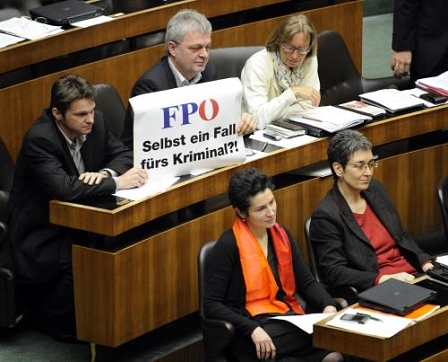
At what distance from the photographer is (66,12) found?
593cm

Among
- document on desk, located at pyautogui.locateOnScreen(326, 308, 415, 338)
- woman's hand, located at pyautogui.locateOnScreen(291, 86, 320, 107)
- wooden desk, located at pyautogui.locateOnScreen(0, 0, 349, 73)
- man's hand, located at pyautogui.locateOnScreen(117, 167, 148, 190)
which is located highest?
wooden desk, located at pyautogui.locateOnScreen(0, 0, 349, 73)

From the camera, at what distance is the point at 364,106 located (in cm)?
547

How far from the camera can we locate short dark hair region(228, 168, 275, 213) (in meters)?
4.39

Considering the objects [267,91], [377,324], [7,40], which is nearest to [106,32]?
[7,40]

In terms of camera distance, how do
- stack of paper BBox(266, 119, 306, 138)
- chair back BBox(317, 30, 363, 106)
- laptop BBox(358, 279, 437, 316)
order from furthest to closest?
1. chair back BBox(317, 30, 363, 106)
2. stack of paper BBox(266, 119, 306, 138)
3. laptop BBox(358, 279, 437, 316)

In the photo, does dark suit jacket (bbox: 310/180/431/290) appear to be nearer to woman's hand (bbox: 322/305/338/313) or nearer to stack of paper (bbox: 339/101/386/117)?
woman's hand (bbox: 322/305/338/313)

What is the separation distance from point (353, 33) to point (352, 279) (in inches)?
93.8

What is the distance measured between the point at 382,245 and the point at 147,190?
868 mm

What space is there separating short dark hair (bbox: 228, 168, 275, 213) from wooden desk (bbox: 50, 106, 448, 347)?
335 mm

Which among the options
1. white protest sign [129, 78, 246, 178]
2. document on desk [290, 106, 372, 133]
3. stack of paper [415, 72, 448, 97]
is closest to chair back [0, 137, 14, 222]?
white protest sign [129, 78, 246, 178]

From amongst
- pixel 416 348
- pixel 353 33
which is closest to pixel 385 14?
pixel 353 33

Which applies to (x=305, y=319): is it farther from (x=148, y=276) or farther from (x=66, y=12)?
(x=66, y=12)

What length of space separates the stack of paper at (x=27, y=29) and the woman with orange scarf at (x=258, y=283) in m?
1.64

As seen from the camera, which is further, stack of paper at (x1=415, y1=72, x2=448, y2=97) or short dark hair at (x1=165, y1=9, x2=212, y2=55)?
stack of paper at (x1=415, y1=72, x2=448, y2=97)
